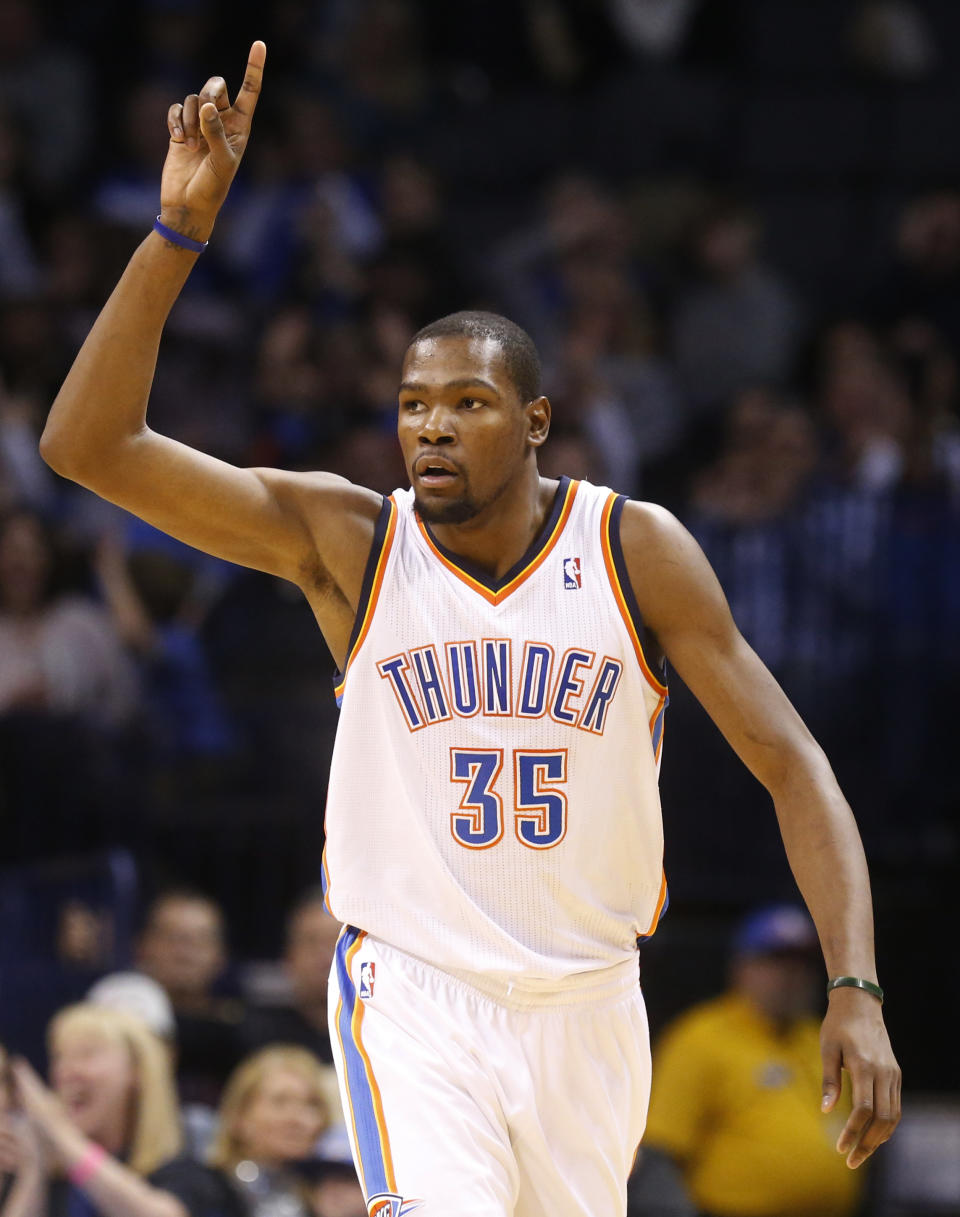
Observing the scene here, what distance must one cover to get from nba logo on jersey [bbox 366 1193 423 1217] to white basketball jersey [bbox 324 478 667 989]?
49 centimetres

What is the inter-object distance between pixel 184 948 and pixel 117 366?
4308 mm

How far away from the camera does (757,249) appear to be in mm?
12500

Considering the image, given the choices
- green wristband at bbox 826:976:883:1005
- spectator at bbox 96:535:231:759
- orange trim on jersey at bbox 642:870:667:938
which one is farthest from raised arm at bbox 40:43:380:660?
spectator at bbox 96:535:231:759

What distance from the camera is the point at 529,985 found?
4188 millimetres

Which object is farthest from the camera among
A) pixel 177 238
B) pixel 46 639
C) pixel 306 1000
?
pixel 46 639

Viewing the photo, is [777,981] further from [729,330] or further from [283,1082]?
[729,330]

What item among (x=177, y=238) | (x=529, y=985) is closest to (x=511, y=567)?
(x=529, y=985)

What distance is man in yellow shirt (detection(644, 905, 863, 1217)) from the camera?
792 cm

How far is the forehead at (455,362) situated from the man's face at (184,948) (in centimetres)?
410

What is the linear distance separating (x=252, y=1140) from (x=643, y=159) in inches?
302

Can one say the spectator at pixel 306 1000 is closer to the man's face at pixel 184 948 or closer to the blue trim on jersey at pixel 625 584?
the man's face at pixel 184 948

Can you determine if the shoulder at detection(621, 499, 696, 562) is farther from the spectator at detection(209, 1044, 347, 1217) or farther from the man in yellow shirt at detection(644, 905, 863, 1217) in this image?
the man in yellow shirt at detection(644, 905, 863, 1217)

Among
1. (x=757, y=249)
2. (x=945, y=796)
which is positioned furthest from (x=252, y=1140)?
(x=757, y=249)

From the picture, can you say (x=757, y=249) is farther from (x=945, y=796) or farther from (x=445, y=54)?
(x=945, y=796)
